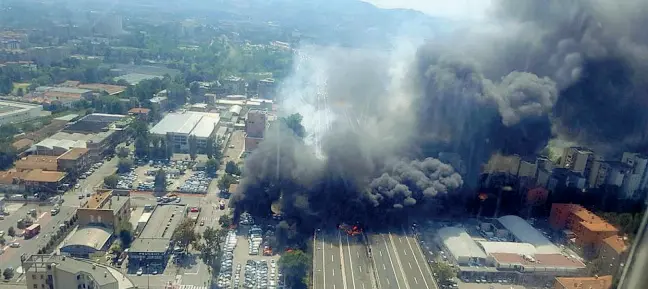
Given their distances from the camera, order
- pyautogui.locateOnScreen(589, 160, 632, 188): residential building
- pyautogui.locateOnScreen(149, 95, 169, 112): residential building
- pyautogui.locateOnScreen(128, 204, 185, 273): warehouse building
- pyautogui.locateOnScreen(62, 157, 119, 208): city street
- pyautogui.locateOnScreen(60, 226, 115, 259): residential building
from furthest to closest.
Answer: pyautogui.locateOnScreen(149, 95, 169, 112): residential building, pyautogui.locateOnScreen(589, 160, 632, 188): residential building, pyautogui.locateOnScreen(62, 157, 119, 208): city street, pyautogui.locateOnScreen(60, 226, 115, 259): residential building, pyautogui.locateOnScreen(128, 204, 185, 273): warehouse building

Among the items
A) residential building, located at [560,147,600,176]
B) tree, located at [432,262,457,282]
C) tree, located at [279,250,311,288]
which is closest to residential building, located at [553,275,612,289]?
tree, located at [432,262,457,282]

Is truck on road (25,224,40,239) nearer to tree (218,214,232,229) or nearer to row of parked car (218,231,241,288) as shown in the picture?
tree (218,214,232,229)

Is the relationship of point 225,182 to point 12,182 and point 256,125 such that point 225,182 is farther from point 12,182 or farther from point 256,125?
point 12,182

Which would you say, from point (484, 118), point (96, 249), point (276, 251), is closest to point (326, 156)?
point (276, 251)

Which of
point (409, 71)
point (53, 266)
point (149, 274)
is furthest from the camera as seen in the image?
point (409, 71)

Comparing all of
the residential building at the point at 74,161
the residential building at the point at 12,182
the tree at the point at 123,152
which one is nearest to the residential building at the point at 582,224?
the tree at the point at 123,152

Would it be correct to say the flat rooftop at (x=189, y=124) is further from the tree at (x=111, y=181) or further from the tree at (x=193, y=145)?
the tree at (x=111, y=181)

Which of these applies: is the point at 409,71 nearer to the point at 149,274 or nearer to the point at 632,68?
the point at 632,68
